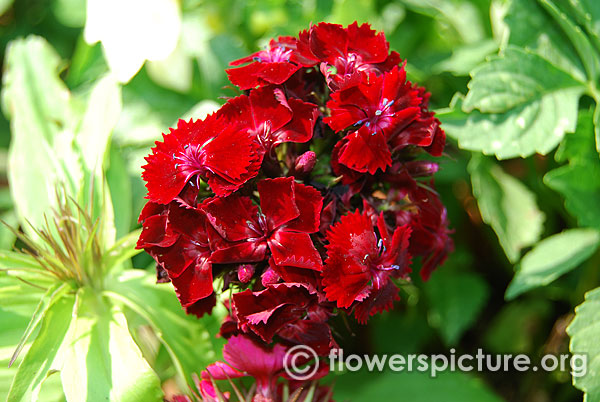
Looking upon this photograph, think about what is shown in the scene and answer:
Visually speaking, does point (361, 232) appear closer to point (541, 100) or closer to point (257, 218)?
point (257, 218)

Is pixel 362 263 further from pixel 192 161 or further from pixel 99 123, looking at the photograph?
pixel 99 123

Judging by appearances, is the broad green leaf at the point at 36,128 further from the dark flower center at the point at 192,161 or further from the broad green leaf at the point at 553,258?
the broad green leaf at the point at 553,258

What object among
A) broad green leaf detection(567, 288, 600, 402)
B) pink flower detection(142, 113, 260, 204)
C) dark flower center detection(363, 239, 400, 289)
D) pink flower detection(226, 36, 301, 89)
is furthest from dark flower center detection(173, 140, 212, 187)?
broad green leaf detection(567, 288, 600, 402)

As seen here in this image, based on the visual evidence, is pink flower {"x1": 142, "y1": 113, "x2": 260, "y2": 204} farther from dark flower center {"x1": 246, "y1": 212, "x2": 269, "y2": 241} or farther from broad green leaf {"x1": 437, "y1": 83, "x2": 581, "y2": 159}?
broad green leaf {"x1": 437, "y1": 83, "x2": 581, "y2": 159}

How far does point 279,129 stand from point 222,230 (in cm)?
16

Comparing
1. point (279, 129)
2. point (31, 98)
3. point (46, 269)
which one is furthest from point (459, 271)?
point (31, 98)

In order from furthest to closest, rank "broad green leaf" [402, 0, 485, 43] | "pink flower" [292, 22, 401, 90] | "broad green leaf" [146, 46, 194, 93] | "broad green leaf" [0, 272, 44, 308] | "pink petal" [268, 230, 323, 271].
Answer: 1. "broad green leaf" [146, 46, 194, 93]
2. "broad green leaf" [402, 0, 485, 43]
3. "broad green leaf" [0, 272, 44, 308]
4. "pink flower" [292, 22, 401, 90]
5. "pink petal" [268, 230, 323, 271]

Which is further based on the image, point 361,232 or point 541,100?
point 541,100

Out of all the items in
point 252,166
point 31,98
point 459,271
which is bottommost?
point 459,271

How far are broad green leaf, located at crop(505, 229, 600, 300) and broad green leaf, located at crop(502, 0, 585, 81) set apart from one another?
12.5 inches

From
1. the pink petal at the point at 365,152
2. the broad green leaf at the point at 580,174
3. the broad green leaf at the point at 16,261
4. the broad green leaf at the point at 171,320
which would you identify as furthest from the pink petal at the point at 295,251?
the broad green leaf at the point at 580,174

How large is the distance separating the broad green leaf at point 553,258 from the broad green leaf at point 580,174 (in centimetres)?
5

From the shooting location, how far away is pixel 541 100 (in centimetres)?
101

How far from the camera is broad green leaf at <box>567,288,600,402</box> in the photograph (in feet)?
2.80
